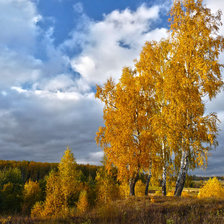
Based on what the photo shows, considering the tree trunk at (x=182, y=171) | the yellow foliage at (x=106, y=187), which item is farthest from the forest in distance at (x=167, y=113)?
the yellow foliage at (x=106, y=187)

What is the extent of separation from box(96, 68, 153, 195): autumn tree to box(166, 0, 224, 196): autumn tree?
9.91 feet

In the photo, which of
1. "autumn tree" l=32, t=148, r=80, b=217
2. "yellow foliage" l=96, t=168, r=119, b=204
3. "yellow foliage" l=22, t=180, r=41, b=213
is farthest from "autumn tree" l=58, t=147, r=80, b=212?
"yellow foliage" l=22, t=180, r=41, b=213

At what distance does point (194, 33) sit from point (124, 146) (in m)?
10.1

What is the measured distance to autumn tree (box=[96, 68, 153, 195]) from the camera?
17.3 meters

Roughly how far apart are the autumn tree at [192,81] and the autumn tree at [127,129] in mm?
3019

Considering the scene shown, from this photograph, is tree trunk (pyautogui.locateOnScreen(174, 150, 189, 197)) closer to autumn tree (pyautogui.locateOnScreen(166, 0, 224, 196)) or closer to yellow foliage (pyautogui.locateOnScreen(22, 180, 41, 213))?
autumn tree (pyautogui.locateOnScreen(166, 0, 224, 196))

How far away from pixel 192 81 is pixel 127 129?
19.7 feet

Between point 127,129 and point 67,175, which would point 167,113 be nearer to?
point 127,129

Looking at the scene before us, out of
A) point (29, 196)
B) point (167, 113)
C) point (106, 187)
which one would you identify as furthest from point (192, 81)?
→ point (29, 196)

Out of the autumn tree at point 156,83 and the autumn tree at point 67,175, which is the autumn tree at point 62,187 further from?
the autumn tree at point 156,83

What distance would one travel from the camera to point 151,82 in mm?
19297

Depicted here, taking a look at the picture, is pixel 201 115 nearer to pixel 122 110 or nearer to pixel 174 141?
pixel 174 141

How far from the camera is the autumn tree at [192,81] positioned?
579 inches

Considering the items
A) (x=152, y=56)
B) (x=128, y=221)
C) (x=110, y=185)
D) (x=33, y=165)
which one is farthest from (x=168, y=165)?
(x=33, y=165)
